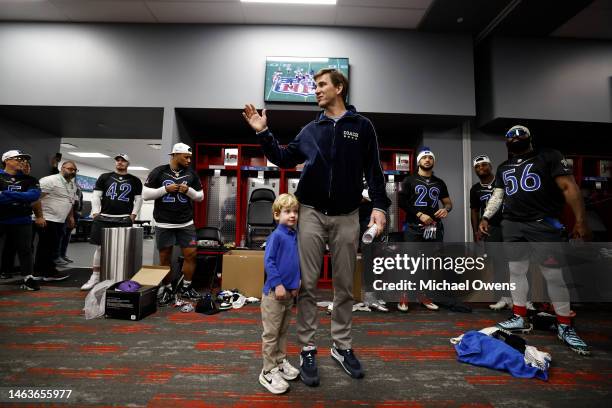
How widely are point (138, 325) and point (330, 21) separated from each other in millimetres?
4071

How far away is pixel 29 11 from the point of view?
3.61 meters

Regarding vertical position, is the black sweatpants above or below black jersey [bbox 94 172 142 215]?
below

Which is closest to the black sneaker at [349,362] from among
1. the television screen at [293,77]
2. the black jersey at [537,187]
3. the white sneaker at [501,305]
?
the black jersey at [537,187]

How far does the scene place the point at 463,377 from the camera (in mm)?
1559

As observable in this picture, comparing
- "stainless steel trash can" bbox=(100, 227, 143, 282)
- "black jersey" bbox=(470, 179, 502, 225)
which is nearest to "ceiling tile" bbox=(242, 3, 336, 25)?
"black jersey" bbox=(470, 179, 502, 225)

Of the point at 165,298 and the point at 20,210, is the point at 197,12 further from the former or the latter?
the point at 165,298

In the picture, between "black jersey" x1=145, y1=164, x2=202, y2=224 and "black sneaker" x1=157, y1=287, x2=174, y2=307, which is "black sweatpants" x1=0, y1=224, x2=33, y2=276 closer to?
"black jersey" x1=145, y1=164, x2=202, y2=224

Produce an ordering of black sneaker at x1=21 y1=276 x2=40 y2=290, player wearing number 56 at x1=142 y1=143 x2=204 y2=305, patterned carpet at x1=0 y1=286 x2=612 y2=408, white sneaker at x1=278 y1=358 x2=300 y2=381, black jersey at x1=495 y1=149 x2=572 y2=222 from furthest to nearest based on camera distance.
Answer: black sneaker at x1=21 y1=276 x2=40 y2=290
player wearing number 56 at x1=142 y1=143 x2=204 y2=305
black jersey at x1=495 y1=149 x2=572 y2=222
white sneaker at x1=278 y1=358 x2=300 y2=381
patterned carpet at x1=0 y1=286 x2=612 y2=408

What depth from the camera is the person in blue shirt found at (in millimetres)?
3105

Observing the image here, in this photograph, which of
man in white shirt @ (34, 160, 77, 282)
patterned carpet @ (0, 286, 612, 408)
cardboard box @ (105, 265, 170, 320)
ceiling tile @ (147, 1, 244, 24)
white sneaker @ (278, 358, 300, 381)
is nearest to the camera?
patterned carpet @ (0, 286, 612, 408)

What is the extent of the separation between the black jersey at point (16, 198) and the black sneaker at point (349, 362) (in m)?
3.76

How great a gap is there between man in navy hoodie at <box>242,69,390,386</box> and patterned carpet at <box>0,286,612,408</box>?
0.73ft

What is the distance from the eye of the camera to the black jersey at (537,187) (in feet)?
6.97

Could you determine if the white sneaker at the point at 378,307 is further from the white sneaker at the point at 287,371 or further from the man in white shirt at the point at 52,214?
the man in white shirt at the point at 52,214
